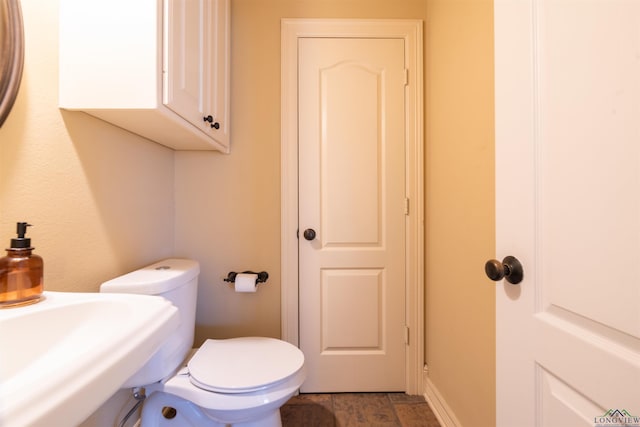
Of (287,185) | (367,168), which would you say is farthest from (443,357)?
(287,185)

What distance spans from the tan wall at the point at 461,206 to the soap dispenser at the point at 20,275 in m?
1.35

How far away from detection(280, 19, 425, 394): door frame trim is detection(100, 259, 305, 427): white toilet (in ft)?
1.51

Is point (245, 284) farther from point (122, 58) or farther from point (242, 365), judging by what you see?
point (122, 58)

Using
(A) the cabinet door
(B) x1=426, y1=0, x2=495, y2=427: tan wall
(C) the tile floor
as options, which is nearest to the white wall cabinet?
(A) the cabinet door

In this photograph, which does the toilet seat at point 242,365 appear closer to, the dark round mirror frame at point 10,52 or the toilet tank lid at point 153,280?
the toilet tank lid at point 153,280

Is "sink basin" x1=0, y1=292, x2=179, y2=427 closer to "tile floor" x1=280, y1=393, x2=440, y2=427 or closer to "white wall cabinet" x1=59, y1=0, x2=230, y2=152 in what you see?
"white wall cabinet" x1=59, y1=0, x2=230, y2=152

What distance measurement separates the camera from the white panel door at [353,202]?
1.47m

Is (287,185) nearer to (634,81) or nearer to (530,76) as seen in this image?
(530,76)

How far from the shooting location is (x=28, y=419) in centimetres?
26

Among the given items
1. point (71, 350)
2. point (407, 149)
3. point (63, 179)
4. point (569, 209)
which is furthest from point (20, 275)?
point (407, 149)

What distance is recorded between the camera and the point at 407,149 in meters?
1.48

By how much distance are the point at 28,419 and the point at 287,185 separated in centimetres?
127

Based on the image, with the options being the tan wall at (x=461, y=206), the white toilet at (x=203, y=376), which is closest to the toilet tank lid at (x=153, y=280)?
the white toilet at (x=203, y=376)

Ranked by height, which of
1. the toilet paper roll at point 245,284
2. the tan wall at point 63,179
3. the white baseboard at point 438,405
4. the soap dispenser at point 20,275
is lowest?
the white baseboard at point 438,405
